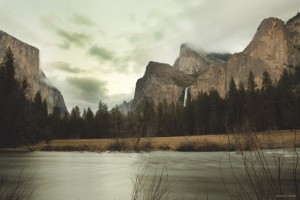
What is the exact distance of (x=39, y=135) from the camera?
288ft

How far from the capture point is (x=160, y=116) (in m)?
135

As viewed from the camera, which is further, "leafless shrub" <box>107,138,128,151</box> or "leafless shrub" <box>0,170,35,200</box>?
"leafless shrub" <box>107,138,128,151</box>

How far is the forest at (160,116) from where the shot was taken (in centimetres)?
6134

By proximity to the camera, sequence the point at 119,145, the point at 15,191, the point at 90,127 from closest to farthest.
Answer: the point at 15,191
the point at 119,145
the point at 90,127

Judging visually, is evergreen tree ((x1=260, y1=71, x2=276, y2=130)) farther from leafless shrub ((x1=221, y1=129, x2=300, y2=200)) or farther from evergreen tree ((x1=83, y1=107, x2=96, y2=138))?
leafless shrub ((x1=221, y1=129, x2=300, y2=200))

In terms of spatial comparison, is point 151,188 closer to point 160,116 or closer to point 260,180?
point 260,180

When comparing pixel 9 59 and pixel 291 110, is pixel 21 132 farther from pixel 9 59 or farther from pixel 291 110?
pixel 291 110

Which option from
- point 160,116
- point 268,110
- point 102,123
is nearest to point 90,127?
point 102,123

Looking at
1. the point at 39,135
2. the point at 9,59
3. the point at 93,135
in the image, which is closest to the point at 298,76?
the point at 93,135

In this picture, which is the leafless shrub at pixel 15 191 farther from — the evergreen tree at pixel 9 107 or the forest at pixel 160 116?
the evergreen tree at pixel 9 107

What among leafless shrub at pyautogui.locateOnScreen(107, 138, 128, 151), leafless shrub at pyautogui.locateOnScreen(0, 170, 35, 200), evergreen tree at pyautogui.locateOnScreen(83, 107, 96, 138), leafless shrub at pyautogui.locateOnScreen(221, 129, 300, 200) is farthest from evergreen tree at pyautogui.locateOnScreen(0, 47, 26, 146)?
evergreen tree at pyautogui.locateOnScreen(83, 107, 96, 138)

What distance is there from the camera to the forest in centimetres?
6134

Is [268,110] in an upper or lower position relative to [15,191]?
upper

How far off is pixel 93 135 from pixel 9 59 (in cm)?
5853
